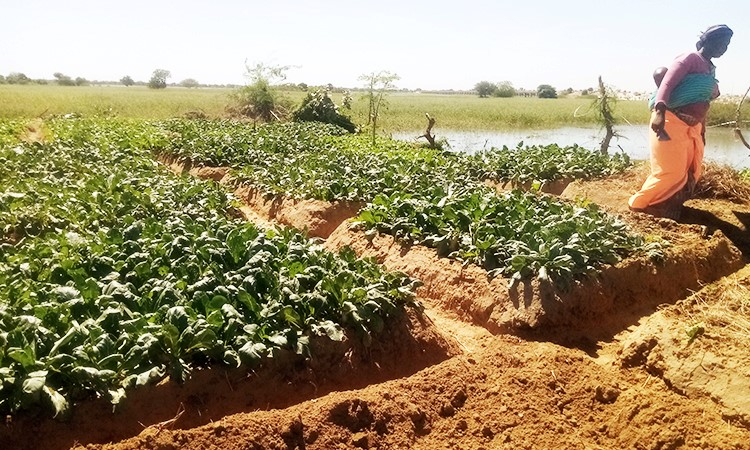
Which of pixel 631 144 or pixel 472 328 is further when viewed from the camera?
pixel 631 144

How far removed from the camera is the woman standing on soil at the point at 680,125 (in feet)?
24.5

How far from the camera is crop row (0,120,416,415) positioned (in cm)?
339

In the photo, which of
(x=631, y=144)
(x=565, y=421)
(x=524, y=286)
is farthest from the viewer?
(x=631, y=144)

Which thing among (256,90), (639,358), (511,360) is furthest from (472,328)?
(256,90)

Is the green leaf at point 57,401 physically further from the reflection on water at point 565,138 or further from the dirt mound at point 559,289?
the reflection on water at point 565,138

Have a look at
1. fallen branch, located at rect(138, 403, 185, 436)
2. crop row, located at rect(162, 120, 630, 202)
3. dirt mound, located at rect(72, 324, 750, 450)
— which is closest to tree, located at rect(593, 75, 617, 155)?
crop row, located at rect(162, 120, 630, 202)

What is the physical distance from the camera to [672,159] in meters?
7.81

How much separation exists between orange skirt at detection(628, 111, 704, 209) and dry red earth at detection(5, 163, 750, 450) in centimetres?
247

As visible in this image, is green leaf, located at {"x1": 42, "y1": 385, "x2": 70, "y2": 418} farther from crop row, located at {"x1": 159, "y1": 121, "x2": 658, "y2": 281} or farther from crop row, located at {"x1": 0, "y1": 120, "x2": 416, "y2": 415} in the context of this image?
crop row, located at {"x1": 159, "y1": 121, "x2": 658, "y2": 281}

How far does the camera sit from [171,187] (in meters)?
8.34

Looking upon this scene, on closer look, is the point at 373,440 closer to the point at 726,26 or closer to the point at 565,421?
the point at 565,421

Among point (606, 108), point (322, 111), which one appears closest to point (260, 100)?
point (322, 111)

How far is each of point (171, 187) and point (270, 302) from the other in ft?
15.6

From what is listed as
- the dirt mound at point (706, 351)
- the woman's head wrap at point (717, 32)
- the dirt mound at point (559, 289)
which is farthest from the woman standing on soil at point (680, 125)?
the dirt mound at point (706, 351)
